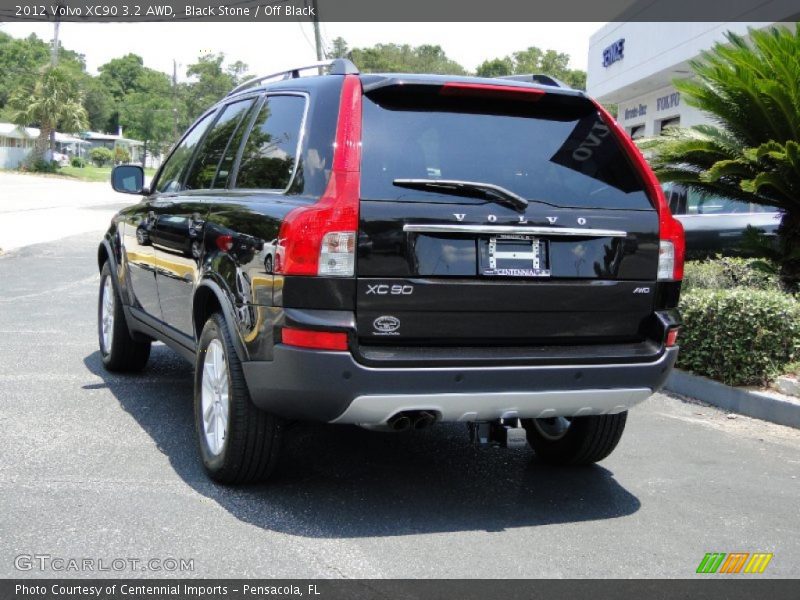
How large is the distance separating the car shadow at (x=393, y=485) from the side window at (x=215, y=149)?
145 centimetres

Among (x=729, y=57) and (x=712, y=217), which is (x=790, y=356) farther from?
(x=712, y=217)

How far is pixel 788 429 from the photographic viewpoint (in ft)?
21.1

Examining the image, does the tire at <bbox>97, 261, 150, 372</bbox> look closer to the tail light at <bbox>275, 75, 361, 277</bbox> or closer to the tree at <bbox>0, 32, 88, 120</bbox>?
the tail light at <bbox>275, 75, 361, 277</bbox>

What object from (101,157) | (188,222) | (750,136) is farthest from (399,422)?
(101,157)

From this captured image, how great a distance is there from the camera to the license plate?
4086 millimetres

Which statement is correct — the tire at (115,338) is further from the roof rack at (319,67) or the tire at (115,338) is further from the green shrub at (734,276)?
the green shrub at (734,276)

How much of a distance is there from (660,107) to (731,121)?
66.0 ft

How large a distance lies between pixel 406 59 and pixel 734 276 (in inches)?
4074

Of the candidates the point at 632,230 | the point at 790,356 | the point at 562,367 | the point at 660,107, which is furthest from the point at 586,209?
the point at 660,107

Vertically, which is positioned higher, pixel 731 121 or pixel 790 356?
pixel 731 121

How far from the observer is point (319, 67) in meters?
4.79

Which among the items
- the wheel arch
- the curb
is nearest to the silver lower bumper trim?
the wheel arch

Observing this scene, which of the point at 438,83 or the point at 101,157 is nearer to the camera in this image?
the point at 438,83

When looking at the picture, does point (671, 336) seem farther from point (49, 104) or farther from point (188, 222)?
point (49, 104)
